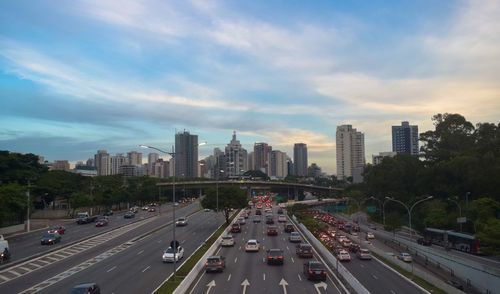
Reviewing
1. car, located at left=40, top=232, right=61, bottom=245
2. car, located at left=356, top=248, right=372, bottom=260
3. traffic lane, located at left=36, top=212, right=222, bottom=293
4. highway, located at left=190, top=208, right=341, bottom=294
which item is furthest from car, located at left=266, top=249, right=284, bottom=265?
car, located at left=40, top=232, right=61, bottom=245

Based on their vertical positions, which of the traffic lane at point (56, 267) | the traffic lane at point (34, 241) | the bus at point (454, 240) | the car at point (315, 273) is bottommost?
the bus at point (454, 240)

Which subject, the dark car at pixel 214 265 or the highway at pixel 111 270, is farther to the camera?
the dark car at pixel 214 265

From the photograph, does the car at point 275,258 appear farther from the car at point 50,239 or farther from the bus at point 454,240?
the bus at point 454,240

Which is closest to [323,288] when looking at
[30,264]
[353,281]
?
[353,281]

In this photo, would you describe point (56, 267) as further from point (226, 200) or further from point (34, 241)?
point (226, 200)

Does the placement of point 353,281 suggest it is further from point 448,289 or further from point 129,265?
point 129,265

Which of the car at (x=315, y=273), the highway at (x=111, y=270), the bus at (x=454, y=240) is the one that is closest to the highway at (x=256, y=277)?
the car at (x=315, y=273)
